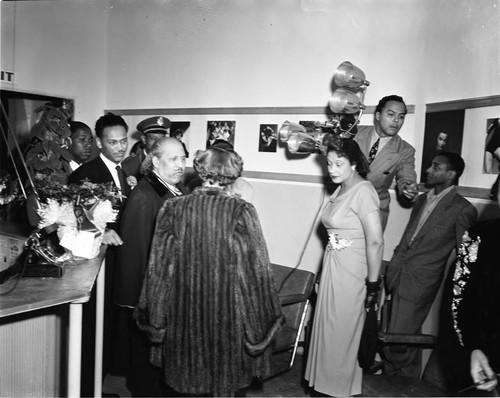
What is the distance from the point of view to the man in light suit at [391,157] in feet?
11.6

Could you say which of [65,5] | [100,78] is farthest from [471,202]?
[65,5]

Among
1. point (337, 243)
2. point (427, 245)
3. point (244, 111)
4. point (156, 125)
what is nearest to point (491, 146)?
point (427, 245)

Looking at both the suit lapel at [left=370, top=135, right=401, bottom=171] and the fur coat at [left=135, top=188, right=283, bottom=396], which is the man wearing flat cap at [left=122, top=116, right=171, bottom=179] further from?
the fur coat at [left=135, top=188, right=283, bottom=396]

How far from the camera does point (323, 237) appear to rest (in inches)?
162

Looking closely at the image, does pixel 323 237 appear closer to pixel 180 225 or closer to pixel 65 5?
pixel 180 225

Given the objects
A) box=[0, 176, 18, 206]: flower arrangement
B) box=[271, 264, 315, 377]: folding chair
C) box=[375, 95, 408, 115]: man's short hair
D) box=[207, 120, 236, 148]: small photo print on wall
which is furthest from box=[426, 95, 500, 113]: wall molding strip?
box=[0, 176, 18, 206]: flower arrangement

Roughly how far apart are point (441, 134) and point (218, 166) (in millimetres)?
2107

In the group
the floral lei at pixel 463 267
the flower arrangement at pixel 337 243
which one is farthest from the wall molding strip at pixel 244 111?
the floral lei at pixel 463 267

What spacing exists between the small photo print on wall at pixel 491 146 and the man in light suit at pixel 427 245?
215 mm

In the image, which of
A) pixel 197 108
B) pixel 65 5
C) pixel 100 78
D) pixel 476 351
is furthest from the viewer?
pixel 100 78

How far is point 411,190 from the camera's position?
350 centimetres

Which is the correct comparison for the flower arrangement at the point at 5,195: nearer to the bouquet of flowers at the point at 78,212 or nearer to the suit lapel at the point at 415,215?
the bouquet of flowers at the point at 78,212

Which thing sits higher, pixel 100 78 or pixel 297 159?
pixel 100 78

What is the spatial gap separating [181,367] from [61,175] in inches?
66.9
